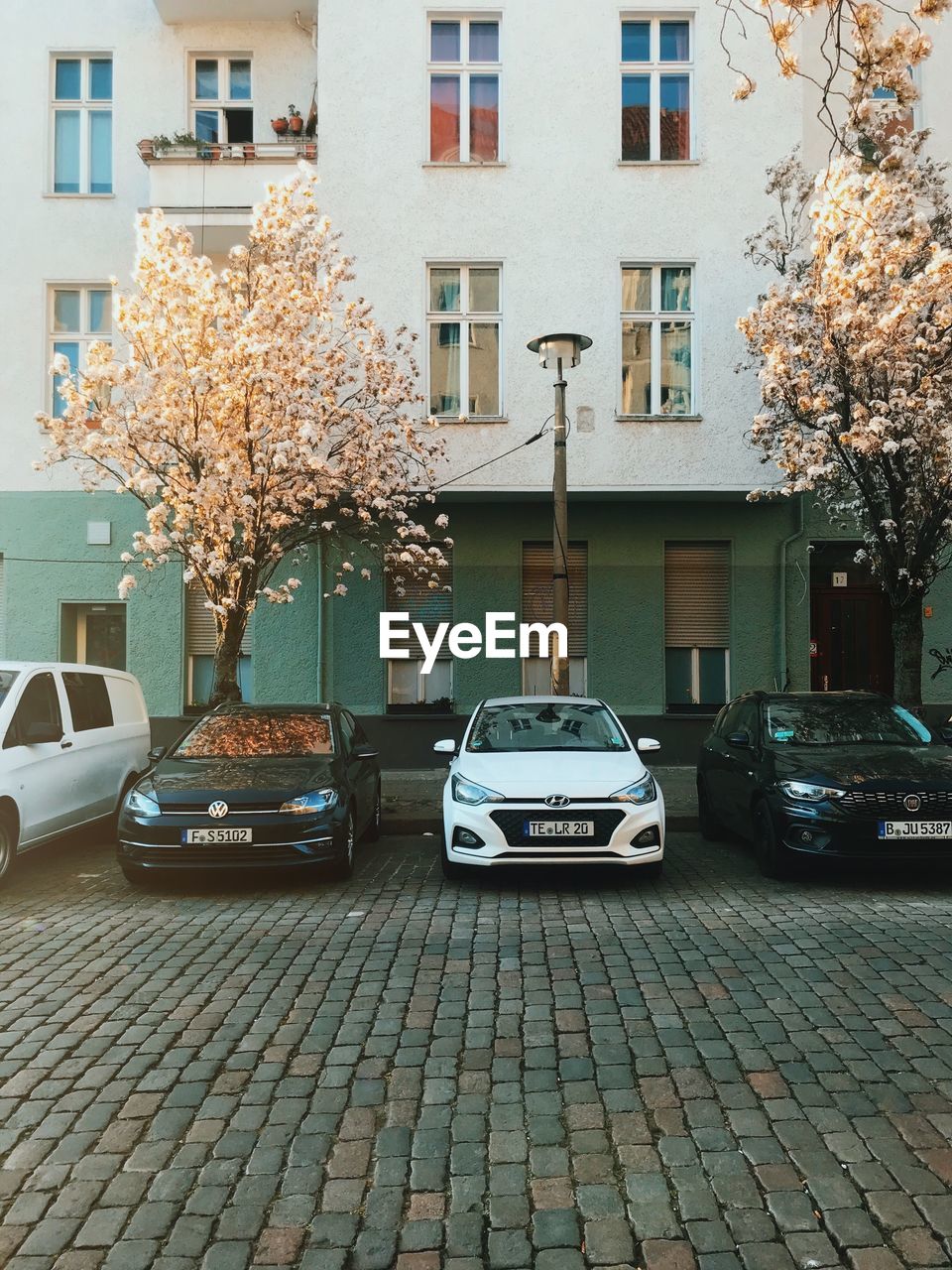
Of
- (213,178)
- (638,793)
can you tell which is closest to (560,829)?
(638,793)

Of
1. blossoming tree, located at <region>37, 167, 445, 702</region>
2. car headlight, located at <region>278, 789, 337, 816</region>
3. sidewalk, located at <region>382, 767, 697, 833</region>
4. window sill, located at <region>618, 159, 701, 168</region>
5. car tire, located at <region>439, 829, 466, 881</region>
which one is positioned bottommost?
sidewalk, located at <region>382, 767, 697, 833</region>

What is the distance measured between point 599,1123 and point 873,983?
2241 mm

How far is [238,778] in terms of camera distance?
8547 mm

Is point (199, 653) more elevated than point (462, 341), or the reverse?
point (462, 341)

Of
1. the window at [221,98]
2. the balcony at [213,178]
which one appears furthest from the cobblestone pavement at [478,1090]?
the window at [221,98]

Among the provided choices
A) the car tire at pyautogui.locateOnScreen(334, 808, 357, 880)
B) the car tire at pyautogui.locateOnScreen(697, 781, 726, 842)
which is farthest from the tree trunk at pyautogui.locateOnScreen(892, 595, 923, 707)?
the car tire at pyautogui.locateOnScreen(334, 808, 357, 880)

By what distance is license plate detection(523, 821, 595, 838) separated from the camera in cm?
806

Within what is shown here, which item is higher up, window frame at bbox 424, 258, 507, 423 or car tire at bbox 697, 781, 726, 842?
window frame at bbox 424, 258, 507, 423

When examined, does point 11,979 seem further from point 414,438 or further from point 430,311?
point 430,311

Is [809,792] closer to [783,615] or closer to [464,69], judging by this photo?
[783,615]

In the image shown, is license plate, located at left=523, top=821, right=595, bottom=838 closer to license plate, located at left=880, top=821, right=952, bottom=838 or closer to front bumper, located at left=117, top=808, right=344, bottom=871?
front bumper, located at left=117, top=808, right=344, bottom=871

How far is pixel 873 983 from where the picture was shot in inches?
214

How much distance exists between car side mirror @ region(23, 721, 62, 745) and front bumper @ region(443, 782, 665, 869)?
359cm

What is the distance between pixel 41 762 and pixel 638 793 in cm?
494
